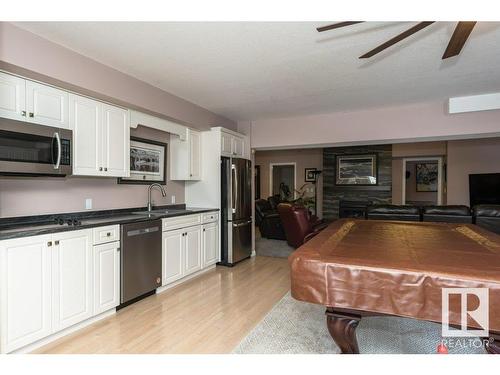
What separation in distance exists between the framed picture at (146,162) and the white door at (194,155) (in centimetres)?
38

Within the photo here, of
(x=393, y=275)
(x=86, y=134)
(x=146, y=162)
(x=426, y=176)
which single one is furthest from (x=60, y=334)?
(x=426, y=176)

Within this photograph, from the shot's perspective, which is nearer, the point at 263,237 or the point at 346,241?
the point at 346,241

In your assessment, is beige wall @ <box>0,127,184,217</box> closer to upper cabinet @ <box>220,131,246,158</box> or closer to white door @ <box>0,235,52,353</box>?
white door @ <box>0,235,52,353</box>

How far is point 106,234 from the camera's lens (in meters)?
2.62

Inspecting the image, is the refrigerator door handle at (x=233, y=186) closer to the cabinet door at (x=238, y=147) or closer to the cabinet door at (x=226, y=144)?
the cabinet door at (x=226, y=144)

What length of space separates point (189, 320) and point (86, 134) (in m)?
2.04

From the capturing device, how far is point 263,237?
22.1 feet

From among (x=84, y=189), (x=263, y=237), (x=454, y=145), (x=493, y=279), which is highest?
(x=454, y=145)

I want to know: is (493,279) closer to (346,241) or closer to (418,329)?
(346,241)

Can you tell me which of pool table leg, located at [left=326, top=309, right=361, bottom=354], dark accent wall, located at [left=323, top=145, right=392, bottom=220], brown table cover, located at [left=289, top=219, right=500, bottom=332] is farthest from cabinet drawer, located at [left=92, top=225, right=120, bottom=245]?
dark accent wall, located at [left=323, top=145, right=392, bottom=220]

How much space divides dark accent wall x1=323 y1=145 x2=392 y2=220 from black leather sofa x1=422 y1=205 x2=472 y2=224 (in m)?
3.36

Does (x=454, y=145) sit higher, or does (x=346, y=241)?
(x=454, y=145)

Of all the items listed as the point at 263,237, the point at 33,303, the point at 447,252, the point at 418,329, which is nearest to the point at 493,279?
the point at 447,252
